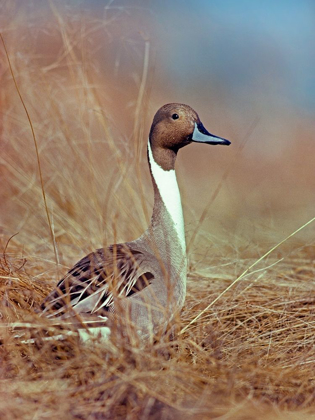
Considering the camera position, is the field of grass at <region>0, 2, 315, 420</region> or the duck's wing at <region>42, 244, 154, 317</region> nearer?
the field of grass at <region>0, 2, 315, 420</region>

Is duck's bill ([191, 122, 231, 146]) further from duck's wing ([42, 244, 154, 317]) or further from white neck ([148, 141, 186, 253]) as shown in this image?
duck's wing ([42, 244, 154, 317])

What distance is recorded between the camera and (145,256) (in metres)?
2.62

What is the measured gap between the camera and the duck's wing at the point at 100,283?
237 cm

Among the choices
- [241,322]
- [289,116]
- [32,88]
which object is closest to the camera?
[241,322]

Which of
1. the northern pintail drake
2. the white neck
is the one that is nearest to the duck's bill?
the northern pintail drake

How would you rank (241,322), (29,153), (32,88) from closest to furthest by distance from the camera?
(241,322), (32,88), (29,153)

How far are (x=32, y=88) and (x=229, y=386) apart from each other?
2.54m

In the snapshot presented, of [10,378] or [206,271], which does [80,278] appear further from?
[206,271]

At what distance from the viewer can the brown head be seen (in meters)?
2.74

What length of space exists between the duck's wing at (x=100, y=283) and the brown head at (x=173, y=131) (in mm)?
463

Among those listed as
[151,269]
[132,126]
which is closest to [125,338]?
[151,269]

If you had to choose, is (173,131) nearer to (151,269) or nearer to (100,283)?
(151,269)

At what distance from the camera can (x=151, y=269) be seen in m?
2.56

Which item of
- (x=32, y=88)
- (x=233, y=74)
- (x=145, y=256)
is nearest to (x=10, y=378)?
(x=145, y=256)
